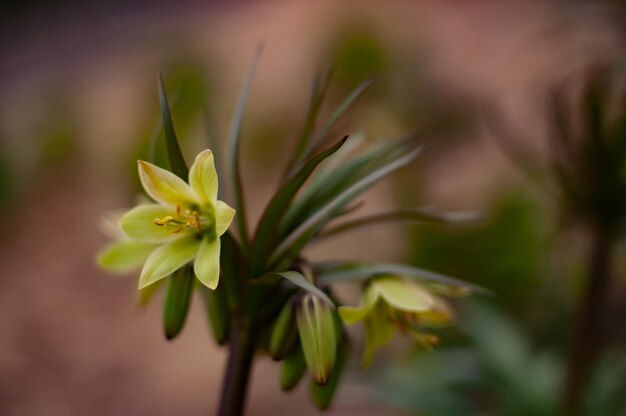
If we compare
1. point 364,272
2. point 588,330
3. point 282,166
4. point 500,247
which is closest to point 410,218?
point 364,272

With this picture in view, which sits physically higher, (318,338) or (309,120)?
(309,120)

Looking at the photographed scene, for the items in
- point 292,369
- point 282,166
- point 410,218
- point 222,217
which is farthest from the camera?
point 282,166

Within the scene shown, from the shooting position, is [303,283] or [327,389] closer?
[303,283]

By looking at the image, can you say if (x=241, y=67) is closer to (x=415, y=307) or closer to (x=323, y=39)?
(x=323, y=39)

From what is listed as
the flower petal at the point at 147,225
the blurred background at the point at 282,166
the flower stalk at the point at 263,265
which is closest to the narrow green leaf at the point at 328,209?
the flower stalk at the point at 263,265

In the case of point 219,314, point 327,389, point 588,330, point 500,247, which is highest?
point 219,314

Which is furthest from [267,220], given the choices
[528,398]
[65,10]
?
[65,10]

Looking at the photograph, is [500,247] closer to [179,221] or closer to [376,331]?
[376,331]
